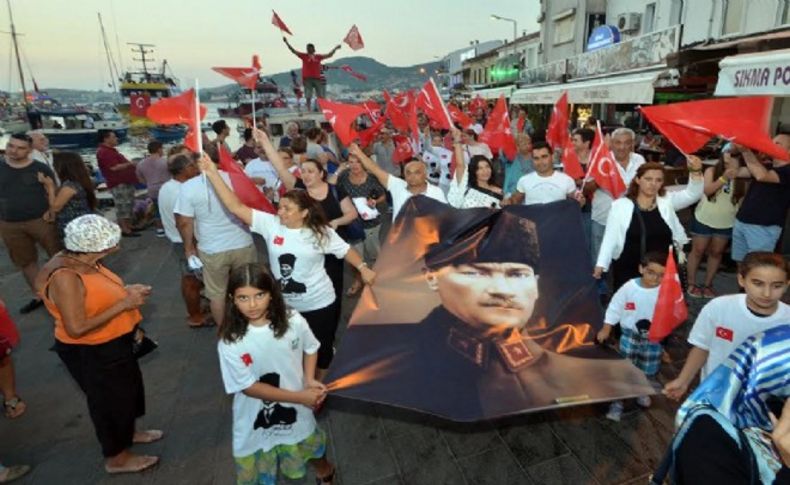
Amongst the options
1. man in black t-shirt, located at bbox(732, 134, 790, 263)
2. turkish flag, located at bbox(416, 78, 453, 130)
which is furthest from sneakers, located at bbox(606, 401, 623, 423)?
turkish flag, located at bbox(416, 78, 453, 130)

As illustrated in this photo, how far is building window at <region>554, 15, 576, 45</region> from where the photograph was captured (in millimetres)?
23231

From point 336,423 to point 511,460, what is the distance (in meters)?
1.33

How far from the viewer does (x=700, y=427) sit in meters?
1.48

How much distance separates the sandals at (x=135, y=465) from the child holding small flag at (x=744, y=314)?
3.27m

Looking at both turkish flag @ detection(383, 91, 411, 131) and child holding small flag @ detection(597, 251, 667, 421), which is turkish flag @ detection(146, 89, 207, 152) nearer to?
child holding small flag @ detection(597, 251, 667, 421)

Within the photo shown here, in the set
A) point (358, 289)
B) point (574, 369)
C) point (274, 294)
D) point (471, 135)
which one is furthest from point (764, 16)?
point (274, 294)

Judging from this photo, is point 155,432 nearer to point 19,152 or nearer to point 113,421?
point 113,421

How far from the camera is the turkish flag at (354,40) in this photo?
10.7 meters

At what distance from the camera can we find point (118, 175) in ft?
28.2

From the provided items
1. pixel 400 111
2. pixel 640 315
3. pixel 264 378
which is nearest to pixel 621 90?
pixel 400 111

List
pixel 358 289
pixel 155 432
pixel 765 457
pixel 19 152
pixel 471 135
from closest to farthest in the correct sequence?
pixel 765 457
pixel 155 432
pixel 19 152
pixel 358 289
pixel 471 135

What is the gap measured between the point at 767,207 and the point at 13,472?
6.83 metres

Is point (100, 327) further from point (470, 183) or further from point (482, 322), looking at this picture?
point (470, 183)

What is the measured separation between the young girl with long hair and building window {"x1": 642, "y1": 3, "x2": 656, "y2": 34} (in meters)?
19.9
